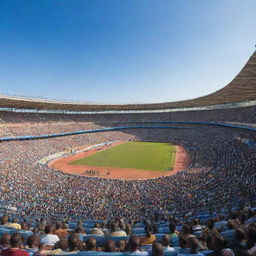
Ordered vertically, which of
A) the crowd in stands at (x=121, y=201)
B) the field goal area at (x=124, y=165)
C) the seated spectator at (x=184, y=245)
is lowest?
the field goal area at (x=124, y=165)

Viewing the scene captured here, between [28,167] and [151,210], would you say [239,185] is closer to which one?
[151,210]

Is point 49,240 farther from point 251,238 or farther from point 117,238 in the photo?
point 251,238

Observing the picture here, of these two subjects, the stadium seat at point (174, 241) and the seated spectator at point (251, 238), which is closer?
the seated spectator at point (251, 238)

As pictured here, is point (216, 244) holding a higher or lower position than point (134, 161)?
higher

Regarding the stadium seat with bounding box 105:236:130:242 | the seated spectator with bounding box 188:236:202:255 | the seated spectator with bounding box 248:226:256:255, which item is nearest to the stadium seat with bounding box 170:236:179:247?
the stadium seat with bounding box 105:236:130:242

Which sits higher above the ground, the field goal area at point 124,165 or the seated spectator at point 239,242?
the seated spectator at point 239,242

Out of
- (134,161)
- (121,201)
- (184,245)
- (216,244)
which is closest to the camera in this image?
(216,244)

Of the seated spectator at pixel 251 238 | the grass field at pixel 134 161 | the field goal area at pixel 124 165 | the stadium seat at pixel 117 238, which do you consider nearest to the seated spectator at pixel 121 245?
the stadium seat at pixel 117 238

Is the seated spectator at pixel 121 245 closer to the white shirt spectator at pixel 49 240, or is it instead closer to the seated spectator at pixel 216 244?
the white shirt spectator at pixel 49 240

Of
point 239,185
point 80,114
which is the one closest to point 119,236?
point 239,185

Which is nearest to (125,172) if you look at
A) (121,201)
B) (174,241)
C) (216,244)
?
(121,201)

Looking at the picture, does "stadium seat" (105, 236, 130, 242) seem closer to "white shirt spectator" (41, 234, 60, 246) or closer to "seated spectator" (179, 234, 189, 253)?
"white shirt spectator" (41, 234, 60, 246)
